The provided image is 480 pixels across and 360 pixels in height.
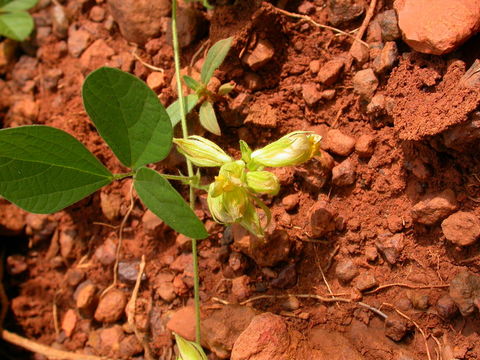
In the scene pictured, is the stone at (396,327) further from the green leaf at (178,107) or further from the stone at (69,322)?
the stone at (69,322)

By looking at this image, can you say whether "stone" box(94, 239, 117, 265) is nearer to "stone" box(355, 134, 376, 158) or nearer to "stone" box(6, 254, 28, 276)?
"stone" box(6, 254, 28, 276)

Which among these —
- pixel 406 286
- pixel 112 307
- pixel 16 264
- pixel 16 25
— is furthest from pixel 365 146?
pixel 16 25

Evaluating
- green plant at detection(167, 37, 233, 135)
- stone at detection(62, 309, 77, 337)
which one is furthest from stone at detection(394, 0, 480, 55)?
stone at detection(62, 309, 77, 337)

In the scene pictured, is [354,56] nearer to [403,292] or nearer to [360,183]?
[360,183]

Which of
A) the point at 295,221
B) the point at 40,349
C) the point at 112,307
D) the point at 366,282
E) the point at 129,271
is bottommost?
the point at 40,349

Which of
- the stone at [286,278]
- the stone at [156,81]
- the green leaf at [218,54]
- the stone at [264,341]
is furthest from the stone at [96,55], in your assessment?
the stone at [264,341]

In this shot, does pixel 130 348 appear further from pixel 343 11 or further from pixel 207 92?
pixel 343 11
